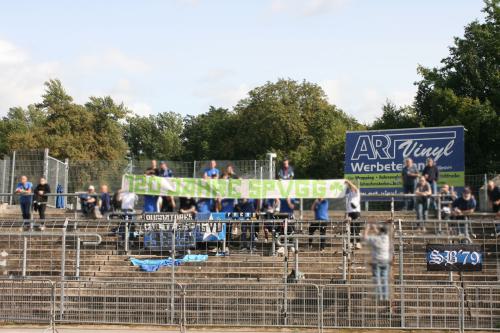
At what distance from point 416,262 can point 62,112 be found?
5214 cm

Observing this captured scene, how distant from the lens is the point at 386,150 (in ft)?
92.3

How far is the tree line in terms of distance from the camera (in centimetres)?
4847

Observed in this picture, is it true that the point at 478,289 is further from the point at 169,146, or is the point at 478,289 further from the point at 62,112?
the point at 169,146

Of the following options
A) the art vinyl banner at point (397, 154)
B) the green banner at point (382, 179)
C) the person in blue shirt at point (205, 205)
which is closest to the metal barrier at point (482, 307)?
the person in blue shirt at point (205, 205)

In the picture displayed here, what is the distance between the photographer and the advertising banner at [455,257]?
19.1m

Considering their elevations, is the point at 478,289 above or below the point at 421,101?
below

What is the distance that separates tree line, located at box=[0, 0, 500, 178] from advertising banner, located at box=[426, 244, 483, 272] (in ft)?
81.0

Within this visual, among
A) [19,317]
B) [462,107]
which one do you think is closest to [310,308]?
[19,317]

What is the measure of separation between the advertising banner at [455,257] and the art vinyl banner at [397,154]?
25.1 ft

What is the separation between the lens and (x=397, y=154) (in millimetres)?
27953

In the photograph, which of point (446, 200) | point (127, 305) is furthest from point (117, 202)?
point (446, 200)

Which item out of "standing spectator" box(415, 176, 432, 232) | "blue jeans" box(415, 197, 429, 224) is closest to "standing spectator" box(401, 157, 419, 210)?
"standing spectator" box(415, 176, 432, 232)

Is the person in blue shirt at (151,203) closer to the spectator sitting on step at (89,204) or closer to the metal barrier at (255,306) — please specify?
the spectator sitting on step at (89,204)

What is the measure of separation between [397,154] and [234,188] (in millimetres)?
8246
